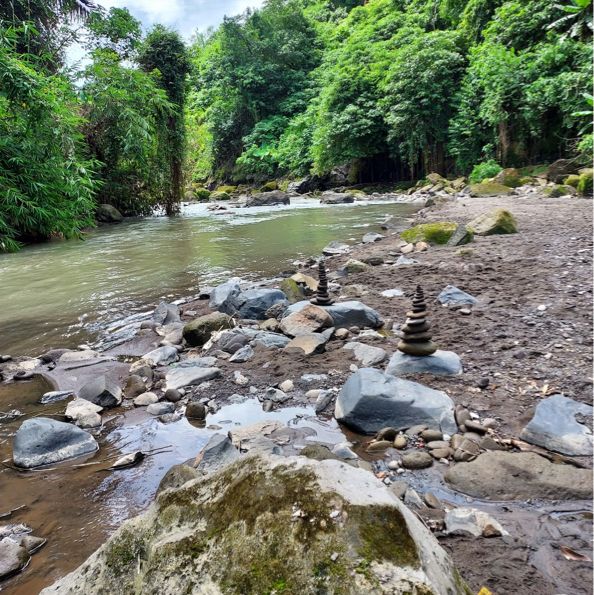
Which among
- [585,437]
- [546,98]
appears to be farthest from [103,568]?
[546,98]

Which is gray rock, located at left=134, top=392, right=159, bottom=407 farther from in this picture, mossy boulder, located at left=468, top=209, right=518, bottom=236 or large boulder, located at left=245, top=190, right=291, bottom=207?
large boulder, located at left=245, top=190, right=291, bottom=207

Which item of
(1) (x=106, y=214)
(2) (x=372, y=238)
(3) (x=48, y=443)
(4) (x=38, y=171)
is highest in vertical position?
(4) (x=38, y=171)

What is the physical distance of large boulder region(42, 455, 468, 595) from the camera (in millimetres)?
991

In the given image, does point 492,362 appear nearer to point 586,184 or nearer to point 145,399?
point 145,399

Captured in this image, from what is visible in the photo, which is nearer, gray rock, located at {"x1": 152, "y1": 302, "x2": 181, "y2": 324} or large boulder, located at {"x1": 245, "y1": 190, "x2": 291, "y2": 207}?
gray rock, located at {"x1": 152, "y1": 302, "x2": 181, "y2": 324}

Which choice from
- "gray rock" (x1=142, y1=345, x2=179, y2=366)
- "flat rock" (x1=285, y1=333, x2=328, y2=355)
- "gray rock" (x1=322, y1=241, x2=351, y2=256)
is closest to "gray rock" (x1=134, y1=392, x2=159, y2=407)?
"gray rock" (x1=142, y1=345, x2=179, y2=366)

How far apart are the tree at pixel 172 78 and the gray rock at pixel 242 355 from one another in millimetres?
17714

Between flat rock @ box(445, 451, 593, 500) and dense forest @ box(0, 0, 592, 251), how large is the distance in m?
6.70

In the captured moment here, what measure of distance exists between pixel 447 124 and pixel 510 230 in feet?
55.5

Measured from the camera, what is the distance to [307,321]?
13.9ft

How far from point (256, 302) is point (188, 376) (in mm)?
1821

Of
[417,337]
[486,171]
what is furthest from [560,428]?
[486,171]

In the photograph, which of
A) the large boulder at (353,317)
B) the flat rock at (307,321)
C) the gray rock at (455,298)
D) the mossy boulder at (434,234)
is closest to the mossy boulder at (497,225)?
the mossy boulder at (434,234)

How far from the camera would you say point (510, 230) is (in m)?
8.07
